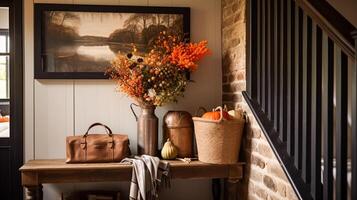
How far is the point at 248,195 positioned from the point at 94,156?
119 cm

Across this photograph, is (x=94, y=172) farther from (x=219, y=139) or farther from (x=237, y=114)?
(x=237, y=114)

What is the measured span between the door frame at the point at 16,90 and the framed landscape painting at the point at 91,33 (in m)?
0.15

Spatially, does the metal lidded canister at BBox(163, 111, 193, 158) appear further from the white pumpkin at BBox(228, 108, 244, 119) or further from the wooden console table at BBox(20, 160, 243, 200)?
the white pumpkin at BBox(228, 108, 244, 119)

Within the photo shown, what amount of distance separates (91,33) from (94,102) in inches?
23.2

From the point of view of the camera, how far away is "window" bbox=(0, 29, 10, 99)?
10.5 feet

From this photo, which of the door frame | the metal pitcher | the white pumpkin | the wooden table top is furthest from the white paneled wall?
the white pumpkin

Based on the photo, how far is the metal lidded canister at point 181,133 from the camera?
297 centimetres

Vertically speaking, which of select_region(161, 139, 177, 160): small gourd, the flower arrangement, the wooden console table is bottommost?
the wooden console table

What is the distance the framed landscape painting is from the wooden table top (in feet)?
2.76

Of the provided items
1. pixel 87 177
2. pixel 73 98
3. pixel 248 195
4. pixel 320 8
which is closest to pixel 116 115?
pixel 73 98

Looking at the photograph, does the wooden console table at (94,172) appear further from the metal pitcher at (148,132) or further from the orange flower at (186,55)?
the orange flower at (186,55)

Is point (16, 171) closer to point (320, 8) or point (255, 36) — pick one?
point (255, 36)

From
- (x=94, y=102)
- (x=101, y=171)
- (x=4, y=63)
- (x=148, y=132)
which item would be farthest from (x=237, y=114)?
(x=4, y=63)

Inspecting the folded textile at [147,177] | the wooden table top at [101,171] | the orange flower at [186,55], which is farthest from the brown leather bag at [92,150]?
the orange flower at [186,55]
